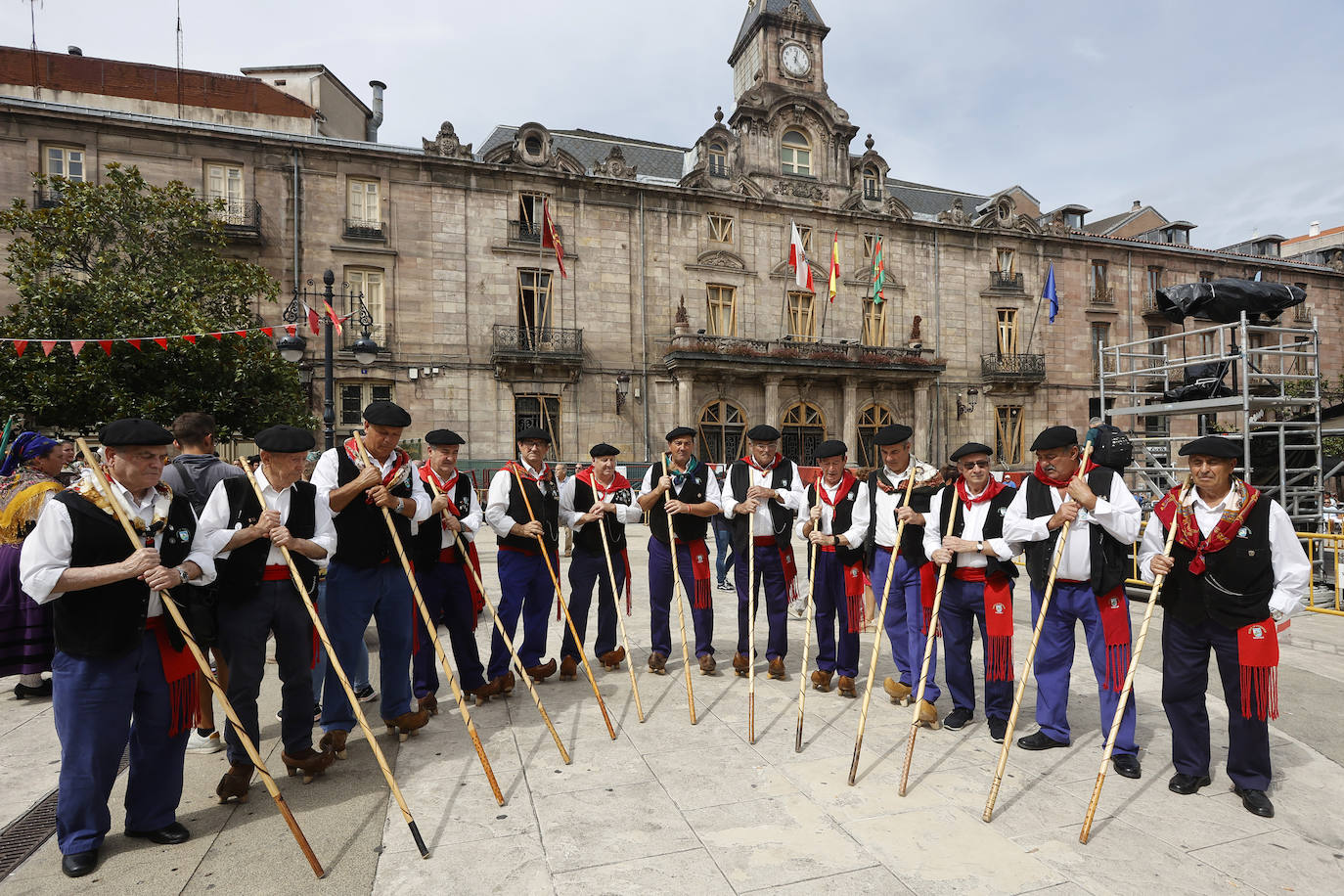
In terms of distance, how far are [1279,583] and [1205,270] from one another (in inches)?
1412

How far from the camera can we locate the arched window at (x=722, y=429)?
79.8ft

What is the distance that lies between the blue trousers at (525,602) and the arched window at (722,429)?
1842 cm

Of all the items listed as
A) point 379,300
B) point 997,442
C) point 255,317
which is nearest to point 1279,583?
point 255,317

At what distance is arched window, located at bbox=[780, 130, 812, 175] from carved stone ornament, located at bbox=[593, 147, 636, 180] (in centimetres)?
610

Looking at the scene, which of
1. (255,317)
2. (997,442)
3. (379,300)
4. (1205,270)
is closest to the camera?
(255,317)

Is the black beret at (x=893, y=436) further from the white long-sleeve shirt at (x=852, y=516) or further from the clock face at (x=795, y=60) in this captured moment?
the clock face at (x=795, y=60)

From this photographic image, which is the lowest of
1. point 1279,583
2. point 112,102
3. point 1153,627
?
point 1153,627

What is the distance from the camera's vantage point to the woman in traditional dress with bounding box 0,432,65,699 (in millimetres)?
4457

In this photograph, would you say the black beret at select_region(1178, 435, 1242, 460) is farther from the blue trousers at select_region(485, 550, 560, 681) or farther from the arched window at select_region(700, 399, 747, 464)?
the arched window at select_region(700, 399, 747, 464)

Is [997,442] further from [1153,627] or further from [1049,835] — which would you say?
[1049,835]

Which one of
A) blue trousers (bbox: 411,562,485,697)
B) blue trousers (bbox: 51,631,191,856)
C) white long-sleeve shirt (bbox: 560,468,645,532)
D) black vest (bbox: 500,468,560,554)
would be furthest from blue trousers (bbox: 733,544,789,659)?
blue trousers (bbox: 51,631,191,856)

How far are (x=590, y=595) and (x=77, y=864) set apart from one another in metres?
3.64

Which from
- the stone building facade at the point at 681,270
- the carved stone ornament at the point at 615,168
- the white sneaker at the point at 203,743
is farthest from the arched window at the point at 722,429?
the white sneaker at the point at 203,743

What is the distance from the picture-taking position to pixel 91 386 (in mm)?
13273
